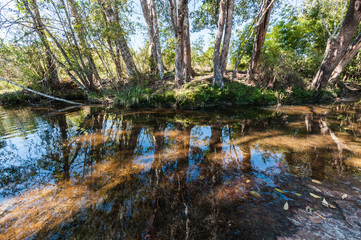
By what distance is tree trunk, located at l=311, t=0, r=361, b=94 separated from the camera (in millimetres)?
8297

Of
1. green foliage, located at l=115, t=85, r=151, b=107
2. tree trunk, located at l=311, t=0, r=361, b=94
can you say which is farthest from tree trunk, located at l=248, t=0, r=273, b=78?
green foliage, located at l=115, t=85, r=151, b=107

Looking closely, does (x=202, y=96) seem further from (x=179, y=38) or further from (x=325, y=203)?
(x=325, y=203)

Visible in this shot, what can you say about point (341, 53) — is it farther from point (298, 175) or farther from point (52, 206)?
point (52, 206)

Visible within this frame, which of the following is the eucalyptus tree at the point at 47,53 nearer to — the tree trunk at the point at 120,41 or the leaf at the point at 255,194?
the tree trunk at the point at 120,41

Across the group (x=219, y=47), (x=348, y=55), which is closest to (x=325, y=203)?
(x=219, y=47)

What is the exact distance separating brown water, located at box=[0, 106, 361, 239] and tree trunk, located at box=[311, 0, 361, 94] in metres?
7.86

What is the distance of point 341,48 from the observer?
30.2 ft

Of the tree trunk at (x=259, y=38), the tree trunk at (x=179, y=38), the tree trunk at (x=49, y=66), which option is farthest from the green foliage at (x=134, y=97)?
the tree trunk at (x=259, y=38)

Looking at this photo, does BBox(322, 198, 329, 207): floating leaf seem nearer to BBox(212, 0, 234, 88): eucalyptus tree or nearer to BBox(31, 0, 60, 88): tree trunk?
BBox(212, 0, 234, 88): eucalyptus tree

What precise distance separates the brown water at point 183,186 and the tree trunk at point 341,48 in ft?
25.8

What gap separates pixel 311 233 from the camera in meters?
1.58

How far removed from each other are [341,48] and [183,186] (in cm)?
1318

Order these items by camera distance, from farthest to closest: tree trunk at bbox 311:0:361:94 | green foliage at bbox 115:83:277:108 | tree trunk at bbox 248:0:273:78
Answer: tree trunk at bbox 248:0:273:78
green foliage at bbox 115:83:277:108
tree trunk at bbox 311:0:361:94

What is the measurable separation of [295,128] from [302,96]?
7.11 m
